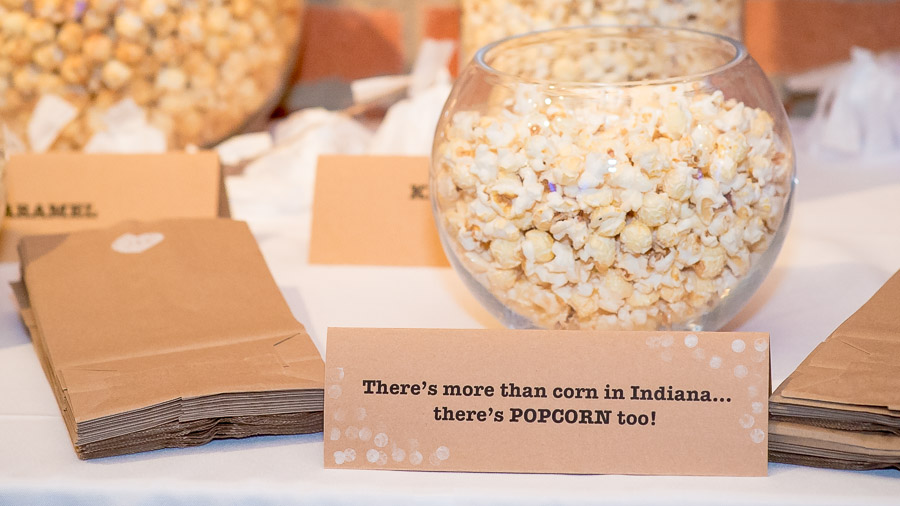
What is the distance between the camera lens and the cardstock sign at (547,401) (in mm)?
521

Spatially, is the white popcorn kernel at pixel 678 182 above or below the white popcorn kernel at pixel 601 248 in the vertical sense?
above

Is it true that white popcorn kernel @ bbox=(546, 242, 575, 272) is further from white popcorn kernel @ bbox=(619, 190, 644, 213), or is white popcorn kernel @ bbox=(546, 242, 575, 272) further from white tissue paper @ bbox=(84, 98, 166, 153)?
white tissue paper @ bbox=(84, 98, 166, 153)

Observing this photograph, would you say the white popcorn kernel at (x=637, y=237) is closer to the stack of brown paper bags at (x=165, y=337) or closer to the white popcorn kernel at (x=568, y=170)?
the white popcorn kernel at (x=568, y=170)

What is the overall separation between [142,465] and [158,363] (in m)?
0.07

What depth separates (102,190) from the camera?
0.89 m

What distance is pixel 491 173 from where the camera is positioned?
578 millimetres

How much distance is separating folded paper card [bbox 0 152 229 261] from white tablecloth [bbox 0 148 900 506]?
61mm

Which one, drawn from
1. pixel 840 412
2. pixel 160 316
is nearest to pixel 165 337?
pixel 160 316

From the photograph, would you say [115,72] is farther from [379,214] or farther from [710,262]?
[710,262]

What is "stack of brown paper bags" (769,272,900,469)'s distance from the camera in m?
0.51

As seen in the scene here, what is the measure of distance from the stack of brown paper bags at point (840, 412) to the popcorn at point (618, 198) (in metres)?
A: 0.09

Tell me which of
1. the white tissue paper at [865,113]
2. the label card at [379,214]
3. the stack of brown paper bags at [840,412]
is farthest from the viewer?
the white tissue paper at [865,113]

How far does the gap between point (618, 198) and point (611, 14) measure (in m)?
0.37

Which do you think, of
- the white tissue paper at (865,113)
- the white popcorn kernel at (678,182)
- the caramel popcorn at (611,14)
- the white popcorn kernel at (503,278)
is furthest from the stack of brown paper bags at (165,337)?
the white tissue paper at (865,113)
